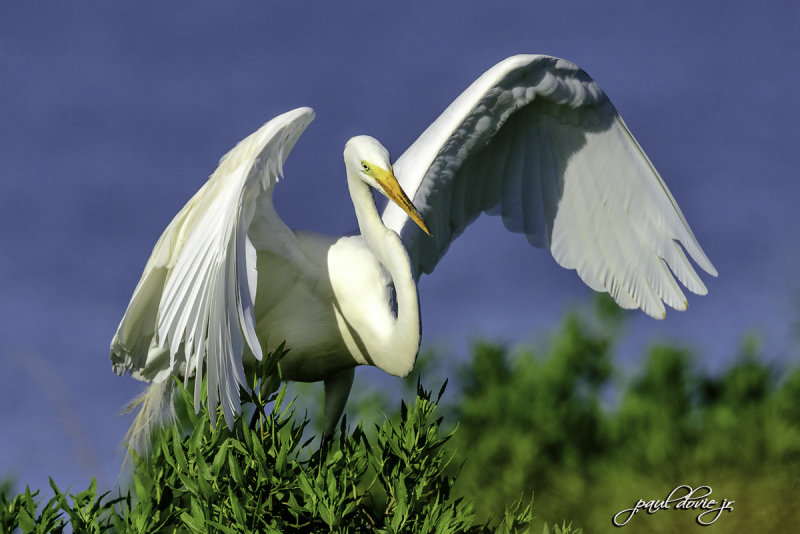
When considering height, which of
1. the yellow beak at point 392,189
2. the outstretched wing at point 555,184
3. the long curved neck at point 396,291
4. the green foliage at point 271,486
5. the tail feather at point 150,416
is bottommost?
the green foliage at point 271,486

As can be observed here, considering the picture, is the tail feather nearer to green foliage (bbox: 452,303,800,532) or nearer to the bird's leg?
the bird's leg

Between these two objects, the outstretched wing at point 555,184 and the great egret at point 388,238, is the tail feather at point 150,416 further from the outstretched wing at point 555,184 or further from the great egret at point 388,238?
the outstretched wing at point 555,184

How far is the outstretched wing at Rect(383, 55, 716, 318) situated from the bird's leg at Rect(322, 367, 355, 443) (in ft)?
2.49

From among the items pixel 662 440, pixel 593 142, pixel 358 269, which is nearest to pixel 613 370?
pixel 662 440

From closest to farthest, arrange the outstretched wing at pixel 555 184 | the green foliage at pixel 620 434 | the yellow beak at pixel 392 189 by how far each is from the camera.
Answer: the yellow beak at pixel 392 189 → the outstretched wing at pixel 555 184 → the green foliage at pixel 620 434

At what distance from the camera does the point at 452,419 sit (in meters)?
9.97

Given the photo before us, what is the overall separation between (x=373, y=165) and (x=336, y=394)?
1.19m

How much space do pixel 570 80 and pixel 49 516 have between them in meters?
3.10

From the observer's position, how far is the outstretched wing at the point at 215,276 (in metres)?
2.83

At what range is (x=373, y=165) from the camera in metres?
3.62

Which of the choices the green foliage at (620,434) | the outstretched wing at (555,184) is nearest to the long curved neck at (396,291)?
the outstretched wing at (555,184)

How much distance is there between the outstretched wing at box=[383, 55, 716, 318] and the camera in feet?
14.5

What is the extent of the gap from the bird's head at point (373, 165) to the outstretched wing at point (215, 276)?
31 centimetres

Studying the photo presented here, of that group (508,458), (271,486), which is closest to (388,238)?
(271,486)
